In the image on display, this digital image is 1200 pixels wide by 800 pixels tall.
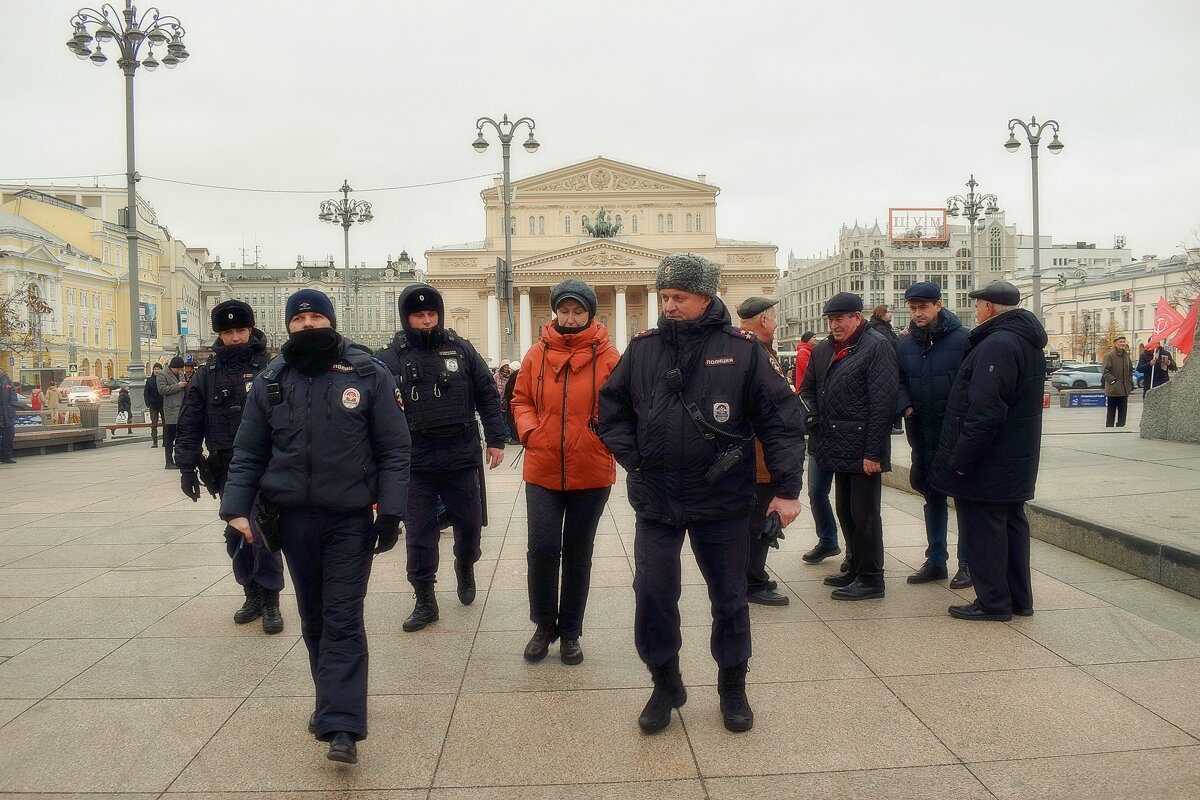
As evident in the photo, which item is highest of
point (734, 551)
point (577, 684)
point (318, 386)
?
point (318, 386)

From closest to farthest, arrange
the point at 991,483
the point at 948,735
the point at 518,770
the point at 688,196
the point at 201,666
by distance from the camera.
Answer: the point at 518,770, the point at 948,735, the point at 201,666, the point at 991,483, the point at 688,196

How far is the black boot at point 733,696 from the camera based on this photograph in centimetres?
363

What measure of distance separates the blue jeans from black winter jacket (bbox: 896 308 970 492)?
2.33 ft

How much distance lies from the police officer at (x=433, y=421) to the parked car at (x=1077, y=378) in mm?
40574

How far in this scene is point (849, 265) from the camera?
114938mm

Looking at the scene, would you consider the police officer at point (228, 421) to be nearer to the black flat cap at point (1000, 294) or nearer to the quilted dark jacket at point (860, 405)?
the quilted dark jacket at point (860, 405)

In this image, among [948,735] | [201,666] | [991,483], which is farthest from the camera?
[991,483]

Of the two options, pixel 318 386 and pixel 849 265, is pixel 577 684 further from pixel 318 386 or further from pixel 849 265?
pixel 849 265

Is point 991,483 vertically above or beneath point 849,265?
beneath

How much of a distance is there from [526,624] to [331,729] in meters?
1.97

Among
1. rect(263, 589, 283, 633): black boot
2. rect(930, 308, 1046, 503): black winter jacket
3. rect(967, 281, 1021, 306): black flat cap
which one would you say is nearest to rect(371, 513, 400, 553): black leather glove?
rect(263, 589, 283, 633): black boot

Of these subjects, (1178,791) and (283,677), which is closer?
(1178,791)

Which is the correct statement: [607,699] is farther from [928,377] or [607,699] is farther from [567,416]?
[928,377]

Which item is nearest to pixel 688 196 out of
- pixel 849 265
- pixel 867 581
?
pixel 849 265
